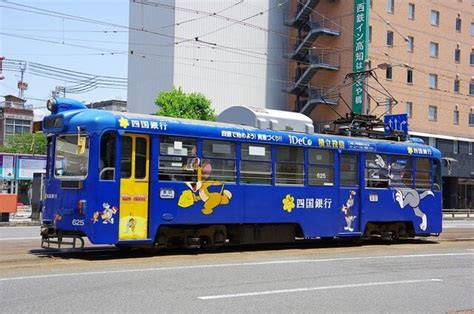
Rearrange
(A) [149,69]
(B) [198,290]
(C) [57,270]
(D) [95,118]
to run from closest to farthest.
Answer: (B) [198,290], (C) [57,270], (D) [95,118], (A) [149,69]

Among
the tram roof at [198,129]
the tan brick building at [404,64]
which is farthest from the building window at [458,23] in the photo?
the tram roof at [198,129]

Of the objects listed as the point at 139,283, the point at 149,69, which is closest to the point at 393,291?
the point at 139,283

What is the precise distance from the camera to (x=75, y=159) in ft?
42.8

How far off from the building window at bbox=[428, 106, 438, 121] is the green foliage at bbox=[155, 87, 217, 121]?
19870mm

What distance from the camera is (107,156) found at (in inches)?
503

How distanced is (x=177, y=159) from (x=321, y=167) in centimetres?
446

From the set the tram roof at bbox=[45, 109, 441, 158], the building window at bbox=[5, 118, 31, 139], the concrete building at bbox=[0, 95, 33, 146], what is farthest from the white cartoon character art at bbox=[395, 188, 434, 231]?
the building window at bbox=[5, 118, 31, 139]

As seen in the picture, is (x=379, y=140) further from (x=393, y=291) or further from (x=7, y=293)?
(x=7, y=293)

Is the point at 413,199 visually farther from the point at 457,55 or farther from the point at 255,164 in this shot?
the point at 457,55

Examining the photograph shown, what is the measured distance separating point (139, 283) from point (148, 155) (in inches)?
156

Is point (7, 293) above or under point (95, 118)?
under

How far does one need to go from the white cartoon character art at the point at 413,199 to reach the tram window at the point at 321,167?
2.79 metres

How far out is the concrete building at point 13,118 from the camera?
7344cm

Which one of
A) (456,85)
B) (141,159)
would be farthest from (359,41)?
(141,159)
